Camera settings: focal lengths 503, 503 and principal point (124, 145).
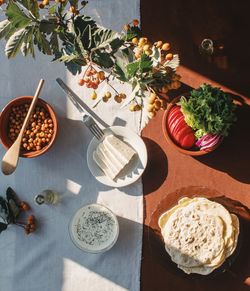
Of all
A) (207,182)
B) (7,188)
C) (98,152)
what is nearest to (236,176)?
(207,182)

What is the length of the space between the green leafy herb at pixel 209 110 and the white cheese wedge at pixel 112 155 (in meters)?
0.19

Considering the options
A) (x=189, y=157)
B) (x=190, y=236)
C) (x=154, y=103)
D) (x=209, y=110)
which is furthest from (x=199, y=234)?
(x=154, y=103)

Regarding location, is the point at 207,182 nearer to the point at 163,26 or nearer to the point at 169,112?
the point at 169,112

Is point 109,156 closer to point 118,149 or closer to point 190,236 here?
point 118,149

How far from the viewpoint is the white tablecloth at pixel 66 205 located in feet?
4.40

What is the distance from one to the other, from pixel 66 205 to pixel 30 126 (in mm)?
234

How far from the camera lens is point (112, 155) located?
132cm

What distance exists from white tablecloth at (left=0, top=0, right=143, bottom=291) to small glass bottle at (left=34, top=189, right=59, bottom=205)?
0.05ft

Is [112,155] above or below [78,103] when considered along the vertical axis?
below

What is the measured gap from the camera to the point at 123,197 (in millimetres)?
1345

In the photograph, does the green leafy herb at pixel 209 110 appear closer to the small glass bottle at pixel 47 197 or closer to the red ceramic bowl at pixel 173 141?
the red ceramic bowl at pixel 173 141

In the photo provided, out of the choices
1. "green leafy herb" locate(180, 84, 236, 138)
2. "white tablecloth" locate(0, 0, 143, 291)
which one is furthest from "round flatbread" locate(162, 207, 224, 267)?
"green leafy herb" locate(180, 84, 236, 138)

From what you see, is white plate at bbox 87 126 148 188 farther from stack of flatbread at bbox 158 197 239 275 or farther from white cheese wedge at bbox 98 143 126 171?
stack of flatbread at bbox 158 197 239 275

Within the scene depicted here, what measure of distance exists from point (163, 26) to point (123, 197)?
1.55 feet
